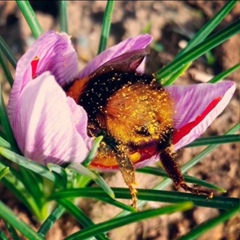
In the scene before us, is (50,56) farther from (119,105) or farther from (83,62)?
(83,62)

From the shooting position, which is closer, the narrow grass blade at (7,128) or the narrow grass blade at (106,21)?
the narrow grass blade at (7,128)

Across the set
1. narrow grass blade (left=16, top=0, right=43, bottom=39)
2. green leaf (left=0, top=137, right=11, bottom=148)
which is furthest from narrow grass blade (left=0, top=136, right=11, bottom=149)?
narrow grass blade (left=16, top=0, right=43, bottom=39)

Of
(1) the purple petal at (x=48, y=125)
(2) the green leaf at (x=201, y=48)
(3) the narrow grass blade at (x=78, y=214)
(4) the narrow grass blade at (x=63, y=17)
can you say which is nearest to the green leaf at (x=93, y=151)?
(1) the purple petal at (x=48, y=125)

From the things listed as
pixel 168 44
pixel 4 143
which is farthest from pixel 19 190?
pixel 168 44

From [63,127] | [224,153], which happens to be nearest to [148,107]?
[63,127]

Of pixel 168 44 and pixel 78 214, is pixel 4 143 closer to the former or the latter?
pixel 78 214

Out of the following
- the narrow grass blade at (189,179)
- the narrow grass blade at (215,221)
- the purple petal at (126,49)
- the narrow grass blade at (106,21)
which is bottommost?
the narrow grass blade at (189,179)

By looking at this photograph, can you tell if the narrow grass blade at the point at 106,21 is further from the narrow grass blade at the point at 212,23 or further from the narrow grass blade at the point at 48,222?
the narrow grass blade at the point at 48,222

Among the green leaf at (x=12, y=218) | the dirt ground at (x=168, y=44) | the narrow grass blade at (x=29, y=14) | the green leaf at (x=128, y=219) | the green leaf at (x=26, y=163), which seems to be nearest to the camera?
the green leaf at (x=128, y=219)

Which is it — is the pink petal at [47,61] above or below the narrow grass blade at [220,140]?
above
